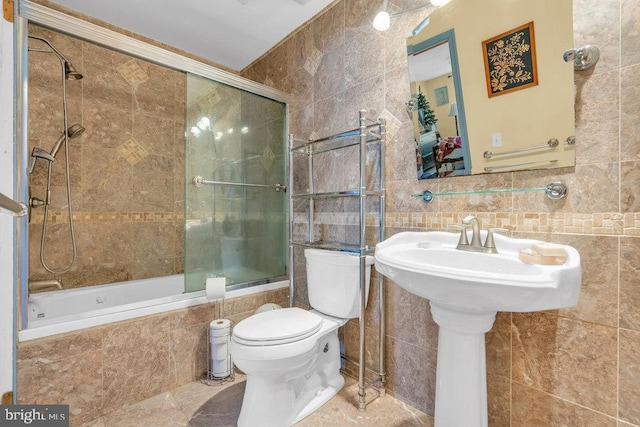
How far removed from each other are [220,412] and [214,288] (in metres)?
0.60

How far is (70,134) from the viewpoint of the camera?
1929mm

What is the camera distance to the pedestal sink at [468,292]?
2.44ft

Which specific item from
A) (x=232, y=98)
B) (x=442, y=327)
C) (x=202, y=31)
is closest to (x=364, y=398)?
(x=442, y=327)

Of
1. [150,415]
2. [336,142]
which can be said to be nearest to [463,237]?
[336,142]

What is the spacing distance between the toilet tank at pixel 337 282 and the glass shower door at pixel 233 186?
0.58m

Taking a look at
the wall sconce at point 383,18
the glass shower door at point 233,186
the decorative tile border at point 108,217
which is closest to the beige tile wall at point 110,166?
the decorative tile border at point 108,217

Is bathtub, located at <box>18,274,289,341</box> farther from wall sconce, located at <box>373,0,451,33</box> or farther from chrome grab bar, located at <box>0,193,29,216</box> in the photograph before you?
wall sconce, located at <box>373,0,451,33</box>

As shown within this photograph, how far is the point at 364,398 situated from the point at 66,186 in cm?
224

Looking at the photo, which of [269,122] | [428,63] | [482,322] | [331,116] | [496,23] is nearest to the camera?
[482,322]

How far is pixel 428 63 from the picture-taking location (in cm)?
136

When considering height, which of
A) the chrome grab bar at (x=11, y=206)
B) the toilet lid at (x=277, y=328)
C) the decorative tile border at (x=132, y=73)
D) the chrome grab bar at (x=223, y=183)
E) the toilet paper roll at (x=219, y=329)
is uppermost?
the decorative tile border at (x=132, y=73)

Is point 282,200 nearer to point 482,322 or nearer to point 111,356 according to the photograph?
point 111,356


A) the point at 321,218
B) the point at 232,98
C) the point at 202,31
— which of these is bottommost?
the point at 321,218

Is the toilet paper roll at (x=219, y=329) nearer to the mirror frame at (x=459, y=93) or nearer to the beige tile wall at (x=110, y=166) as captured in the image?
the beige tile wall at (x=110, y=166)
